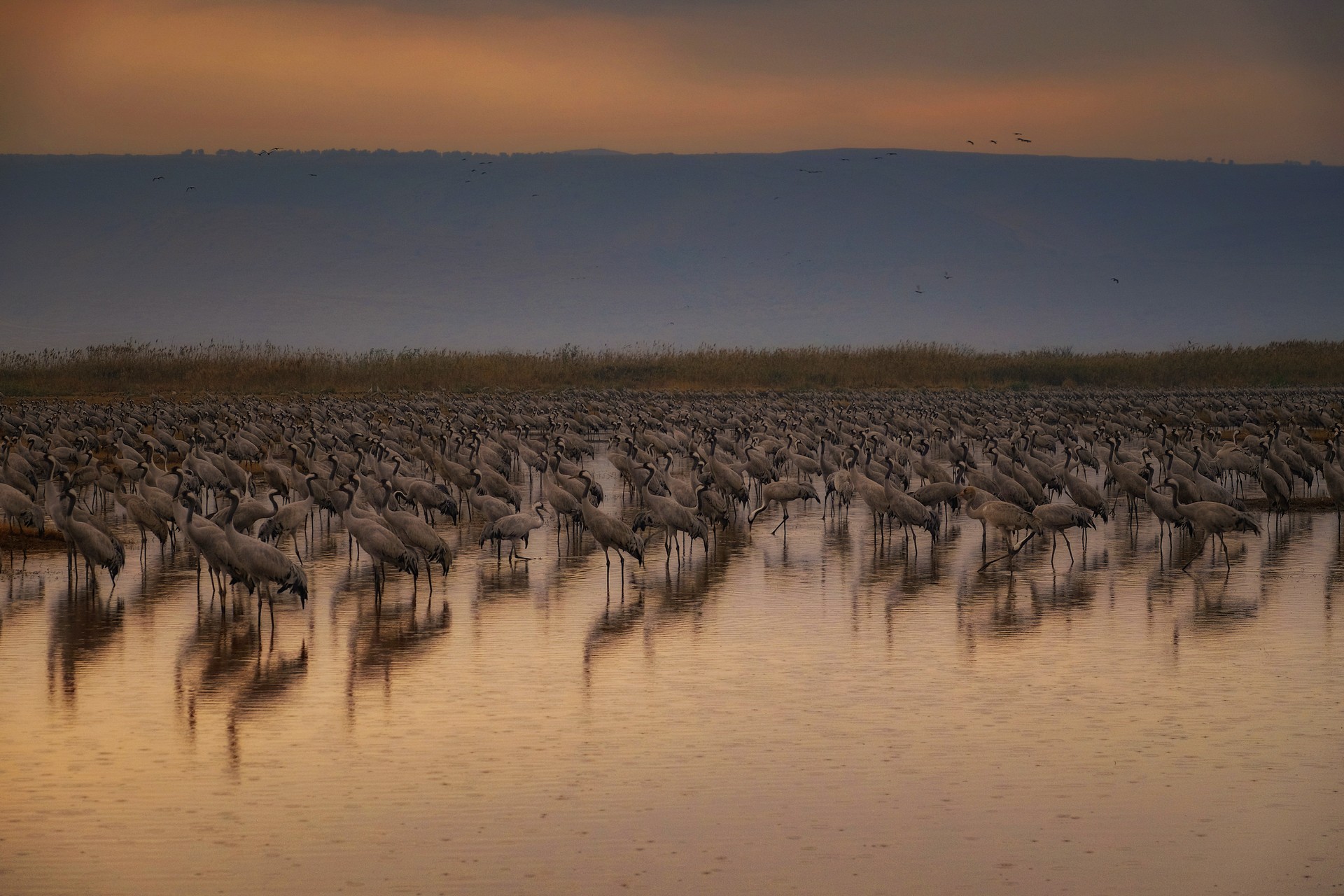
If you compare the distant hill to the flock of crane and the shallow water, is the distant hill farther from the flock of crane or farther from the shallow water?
the shallow water

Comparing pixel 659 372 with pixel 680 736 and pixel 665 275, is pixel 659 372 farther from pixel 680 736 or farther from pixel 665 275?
pixel 665 275

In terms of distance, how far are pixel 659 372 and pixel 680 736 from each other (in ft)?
176

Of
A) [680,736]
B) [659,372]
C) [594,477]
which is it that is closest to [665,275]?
[659,372]

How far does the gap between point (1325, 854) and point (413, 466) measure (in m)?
19.1

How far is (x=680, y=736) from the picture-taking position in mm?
9203

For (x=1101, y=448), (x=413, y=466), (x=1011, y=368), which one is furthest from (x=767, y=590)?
(x=1011, y=368)

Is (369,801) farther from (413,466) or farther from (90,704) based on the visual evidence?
(413,466)

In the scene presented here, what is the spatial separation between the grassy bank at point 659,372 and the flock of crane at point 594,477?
56.7 feet

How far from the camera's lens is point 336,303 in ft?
609

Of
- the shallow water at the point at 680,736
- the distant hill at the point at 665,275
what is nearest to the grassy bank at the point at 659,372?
the shallow water at the point at 680,736

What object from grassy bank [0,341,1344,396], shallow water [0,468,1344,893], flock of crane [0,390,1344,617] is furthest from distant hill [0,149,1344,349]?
shallow water [0,468,1344,893]

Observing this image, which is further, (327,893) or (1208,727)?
(1208,727)

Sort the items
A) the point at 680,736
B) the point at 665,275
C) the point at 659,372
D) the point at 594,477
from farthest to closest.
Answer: the point at 665,275
the point at 659,372
the point at 594,477
the point at 680,736

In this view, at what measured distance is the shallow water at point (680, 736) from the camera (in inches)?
278
